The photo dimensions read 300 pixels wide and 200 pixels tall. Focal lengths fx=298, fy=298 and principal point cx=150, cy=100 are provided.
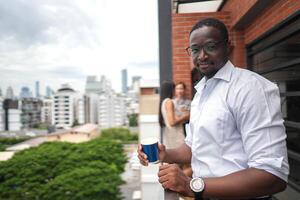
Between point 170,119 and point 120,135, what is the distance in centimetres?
7017

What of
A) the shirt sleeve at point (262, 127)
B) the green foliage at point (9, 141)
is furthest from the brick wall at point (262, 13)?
the green foliage at point (9, 141)

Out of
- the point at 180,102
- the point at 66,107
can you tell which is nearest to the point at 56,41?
the point at 66,107

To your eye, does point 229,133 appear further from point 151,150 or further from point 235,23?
point 235,23

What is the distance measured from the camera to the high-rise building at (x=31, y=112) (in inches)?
3691

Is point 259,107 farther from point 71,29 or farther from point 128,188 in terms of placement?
point 71,29

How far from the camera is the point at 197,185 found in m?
0.89

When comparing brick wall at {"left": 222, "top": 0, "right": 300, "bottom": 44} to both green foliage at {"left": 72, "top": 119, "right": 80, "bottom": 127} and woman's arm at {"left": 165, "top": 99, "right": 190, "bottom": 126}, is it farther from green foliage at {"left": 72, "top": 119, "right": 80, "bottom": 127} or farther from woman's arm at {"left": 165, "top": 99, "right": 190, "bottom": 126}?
green foliage at {"left": 72, "top": 119, "right": 80, "bottom": 127}

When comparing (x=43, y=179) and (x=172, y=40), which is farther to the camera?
(x=43, y=179)

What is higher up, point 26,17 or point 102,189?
point 26,17

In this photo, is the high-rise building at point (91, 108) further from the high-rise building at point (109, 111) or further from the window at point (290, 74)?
the window at point (290, 74)

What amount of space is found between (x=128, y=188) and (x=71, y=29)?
61.6 meters

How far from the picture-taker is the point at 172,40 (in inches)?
151

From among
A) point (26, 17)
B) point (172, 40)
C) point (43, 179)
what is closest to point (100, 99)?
point (26, 17)

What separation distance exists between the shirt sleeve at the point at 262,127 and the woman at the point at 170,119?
242cm
